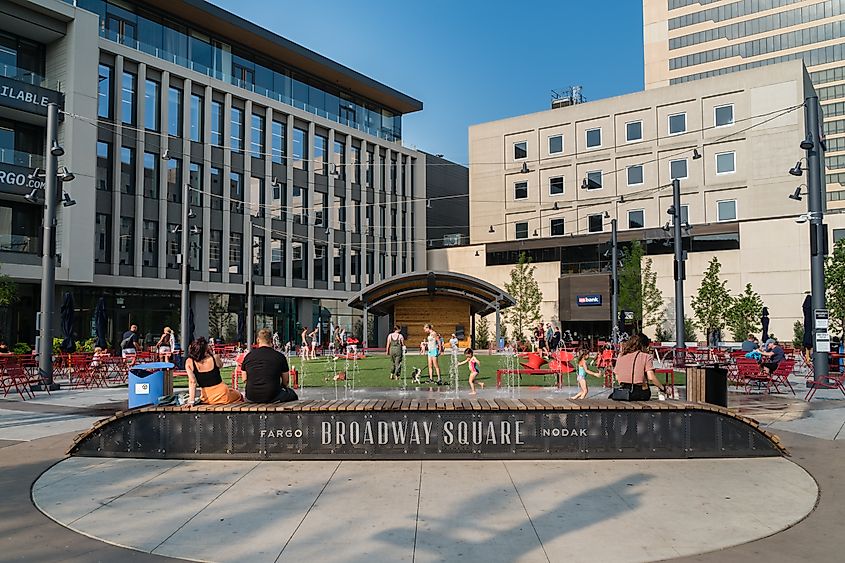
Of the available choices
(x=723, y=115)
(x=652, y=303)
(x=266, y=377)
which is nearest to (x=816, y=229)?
(x=266, y=377)

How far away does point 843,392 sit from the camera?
16.4 metres

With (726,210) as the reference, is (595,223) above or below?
below

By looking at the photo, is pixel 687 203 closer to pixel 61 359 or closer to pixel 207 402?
pixel 61 359

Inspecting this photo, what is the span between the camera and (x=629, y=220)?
166 feet

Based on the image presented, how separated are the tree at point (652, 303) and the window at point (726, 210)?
211 inches

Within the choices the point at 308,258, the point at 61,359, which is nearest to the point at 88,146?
the point at 61,359

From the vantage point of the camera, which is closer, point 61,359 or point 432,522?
point 432,522

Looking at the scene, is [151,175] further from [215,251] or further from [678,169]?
[678,169]

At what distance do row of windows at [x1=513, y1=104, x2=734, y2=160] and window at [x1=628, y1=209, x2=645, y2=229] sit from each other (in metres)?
5.20

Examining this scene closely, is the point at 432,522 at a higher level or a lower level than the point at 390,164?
lower

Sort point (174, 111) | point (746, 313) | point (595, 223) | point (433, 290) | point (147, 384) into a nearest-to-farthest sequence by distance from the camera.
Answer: point (147, 384), point (433, 290), point (174, 111), point (746, 313), point (595, 223)

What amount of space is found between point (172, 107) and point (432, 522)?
37844 millimetres

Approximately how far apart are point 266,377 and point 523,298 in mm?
42492

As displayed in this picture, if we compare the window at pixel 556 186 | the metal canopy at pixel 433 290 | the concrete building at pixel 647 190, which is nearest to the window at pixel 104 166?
the metal canopy at pixel 433 290
